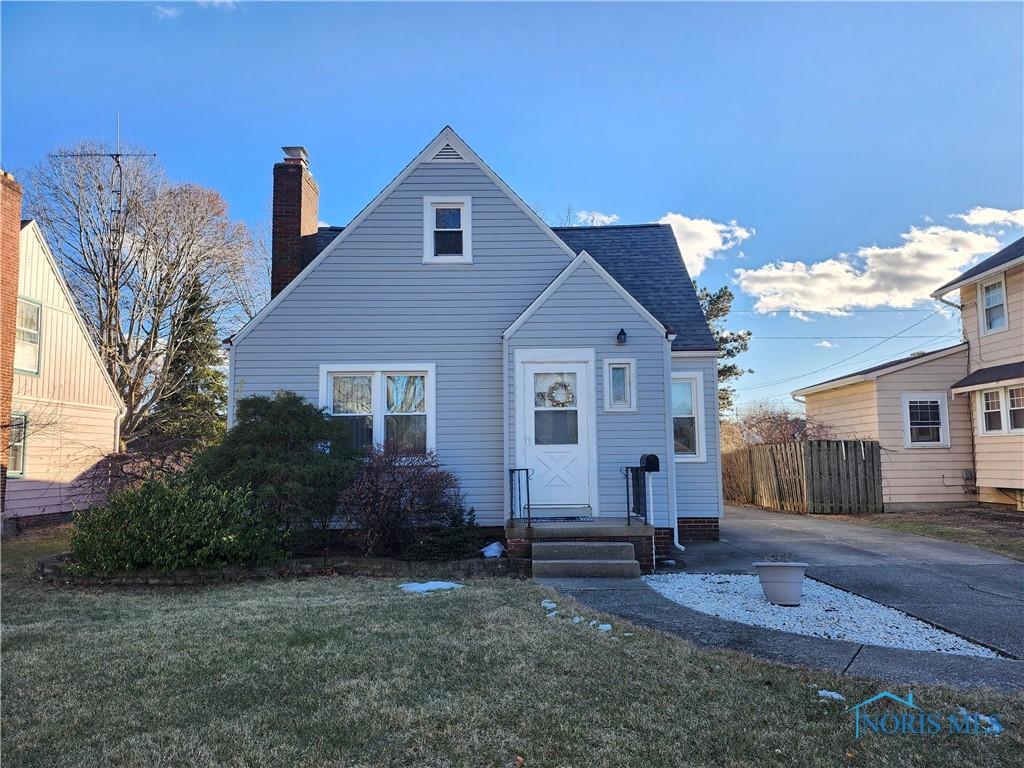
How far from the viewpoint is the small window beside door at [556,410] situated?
9469 mm

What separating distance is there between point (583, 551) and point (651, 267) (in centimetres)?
647

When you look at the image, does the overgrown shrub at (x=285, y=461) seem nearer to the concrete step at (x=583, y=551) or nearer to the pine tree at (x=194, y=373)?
the concrete step at (x=583, y=551)

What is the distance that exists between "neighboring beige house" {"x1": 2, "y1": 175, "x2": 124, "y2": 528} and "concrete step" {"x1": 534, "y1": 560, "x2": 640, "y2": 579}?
37.0 ft

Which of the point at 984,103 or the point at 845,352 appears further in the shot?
the point at 845,352

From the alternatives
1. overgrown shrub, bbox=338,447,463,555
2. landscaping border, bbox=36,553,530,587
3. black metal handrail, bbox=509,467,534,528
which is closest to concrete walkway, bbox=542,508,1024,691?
landscaping border, bbox=36,553,530,587

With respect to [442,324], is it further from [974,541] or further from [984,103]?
[984,103]

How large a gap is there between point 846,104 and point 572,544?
10.5 metres

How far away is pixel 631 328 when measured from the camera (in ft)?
31.2

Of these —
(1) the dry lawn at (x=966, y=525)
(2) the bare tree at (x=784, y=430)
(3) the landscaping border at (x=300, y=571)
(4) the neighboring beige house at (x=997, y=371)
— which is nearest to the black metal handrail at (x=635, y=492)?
(3) the landscaping border at (x=300, y=571)

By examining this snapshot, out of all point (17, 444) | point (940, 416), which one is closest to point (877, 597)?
point (940, 416)

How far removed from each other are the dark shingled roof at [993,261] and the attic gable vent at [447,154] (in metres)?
13.0

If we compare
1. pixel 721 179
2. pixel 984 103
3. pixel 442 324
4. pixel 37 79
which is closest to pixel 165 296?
pixel 37 79

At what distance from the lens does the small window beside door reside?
31.1 ft

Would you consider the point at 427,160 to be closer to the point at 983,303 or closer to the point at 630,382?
the point at 630,382
